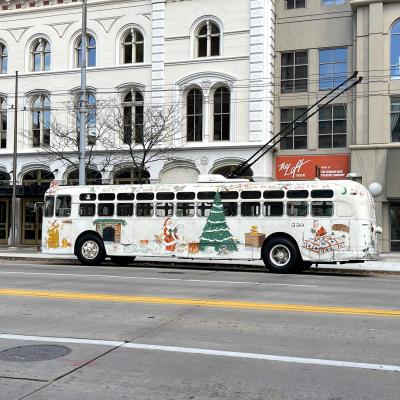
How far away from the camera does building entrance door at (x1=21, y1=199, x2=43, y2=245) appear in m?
30.9

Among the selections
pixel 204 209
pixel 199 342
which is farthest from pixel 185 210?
pixel 199 342

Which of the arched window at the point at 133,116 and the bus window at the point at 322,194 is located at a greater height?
the arched window at the point at 133,116

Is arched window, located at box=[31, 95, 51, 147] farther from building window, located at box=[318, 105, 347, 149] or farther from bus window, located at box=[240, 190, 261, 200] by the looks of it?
bus window, located at box=[240, 190, 261, 200]

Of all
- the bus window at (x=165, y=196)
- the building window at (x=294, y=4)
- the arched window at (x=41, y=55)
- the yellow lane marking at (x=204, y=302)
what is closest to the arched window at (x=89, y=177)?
the arched window at (x=41, y=55)

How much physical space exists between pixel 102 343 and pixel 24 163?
84.1ft

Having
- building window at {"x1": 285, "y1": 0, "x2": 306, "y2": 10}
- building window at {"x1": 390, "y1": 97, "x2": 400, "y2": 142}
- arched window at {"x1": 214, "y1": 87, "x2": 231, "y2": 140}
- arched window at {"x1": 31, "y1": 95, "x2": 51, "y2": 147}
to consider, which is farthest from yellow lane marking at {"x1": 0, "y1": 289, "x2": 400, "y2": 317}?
building window at {"x1": 285, "y1": 0, "x2": 306, "y2": 10}

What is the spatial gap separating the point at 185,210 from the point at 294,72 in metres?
12.6

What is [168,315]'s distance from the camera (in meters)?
8.79

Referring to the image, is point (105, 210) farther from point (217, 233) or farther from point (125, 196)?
point (217, 233)

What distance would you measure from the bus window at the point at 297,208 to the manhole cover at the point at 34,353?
1177 cm

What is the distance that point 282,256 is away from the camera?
1736 centimetres

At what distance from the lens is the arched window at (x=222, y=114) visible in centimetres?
2758

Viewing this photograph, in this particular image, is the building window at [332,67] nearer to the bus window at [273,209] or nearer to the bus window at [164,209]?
the bus window at [273,209]

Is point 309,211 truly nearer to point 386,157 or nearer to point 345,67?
point 386,157
